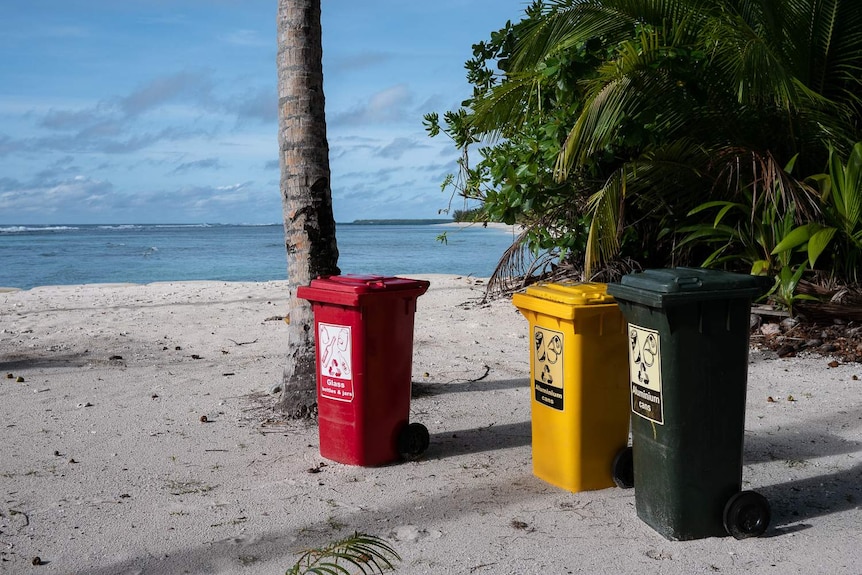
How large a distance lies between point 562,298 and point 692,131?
5.15m

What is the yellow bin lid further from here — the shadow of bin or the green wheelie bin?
the shadow of bin

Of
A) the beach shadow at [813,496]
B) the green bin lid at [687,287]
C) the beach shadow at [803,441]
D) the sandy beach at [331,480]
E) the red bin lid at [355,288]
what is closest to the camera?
the green bin lid at [687,287]

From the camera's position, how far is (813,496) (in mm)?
4332

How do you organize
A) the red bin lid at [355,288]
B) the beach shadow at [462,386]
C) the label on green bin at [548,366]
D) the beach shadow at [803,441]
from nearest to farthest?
the label on green bin at [548,366]
the red bin lid at [355,288]
the beach shadow at [803,441]
the beach shadow at [462,386]

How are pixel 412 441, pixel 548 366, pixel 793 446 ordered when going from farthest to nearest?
pixel 793 446 < pixel 412 441 < pixel 548 366

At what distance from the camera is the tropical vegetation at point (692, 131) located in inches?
307

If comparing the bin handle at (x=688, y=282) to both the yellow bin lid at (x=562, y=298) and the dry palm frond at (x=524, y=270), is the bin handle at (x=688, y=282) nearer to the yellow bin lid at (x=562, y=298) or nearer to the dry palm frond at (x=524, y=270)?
the yellow bin lid at (x=562, y=298)

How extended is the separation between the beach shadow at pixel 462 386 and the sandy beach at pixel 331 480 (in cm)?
3

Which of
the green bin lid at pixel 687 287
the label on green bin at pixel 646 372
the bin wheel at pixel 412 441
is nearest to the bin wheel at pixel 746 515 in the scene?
the label on green bin at pixel 646 372

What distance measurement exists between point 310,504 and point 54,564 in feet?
4.19

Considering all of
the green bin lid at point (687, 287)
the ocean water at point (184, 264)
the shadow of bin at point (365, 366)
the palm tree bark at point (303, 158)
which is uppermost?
the palm tree bark at point (303, 158)

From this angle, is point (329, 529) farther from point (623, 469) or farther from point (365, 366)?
point (623, 469)

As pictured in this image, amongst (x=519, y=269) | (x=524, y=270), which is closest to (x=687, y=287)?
(x=519, y=269)

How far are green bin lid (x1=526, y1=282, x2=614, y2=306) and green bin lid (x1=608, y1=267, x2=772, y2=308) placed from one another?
452 millimetres
